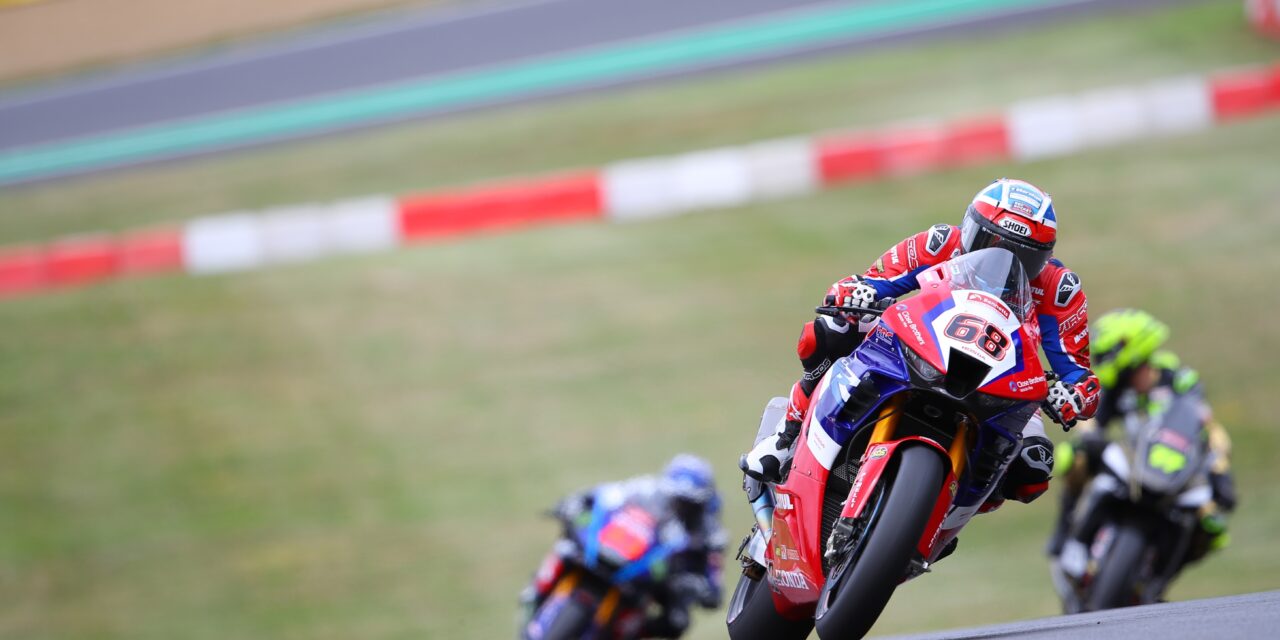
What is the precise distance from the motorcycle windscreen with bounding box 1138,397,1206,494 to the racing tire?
2.76m

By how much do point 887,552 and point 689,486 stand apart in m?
3.13

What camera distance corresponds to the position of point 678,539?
7.90 meters

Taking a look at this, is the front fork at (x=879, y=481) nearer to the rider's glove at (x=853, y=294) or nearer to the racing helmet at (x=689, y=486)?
the rider's glove at (x=853, y=294)

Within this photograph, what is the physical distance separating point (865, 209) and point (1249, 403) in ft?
15.4

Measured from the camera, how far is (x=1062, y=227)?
1480 cm

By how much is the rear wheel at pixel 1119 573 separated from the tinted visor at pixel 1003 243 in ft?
9.62

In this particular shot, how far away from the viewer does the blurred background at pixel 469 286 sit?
36.0ft

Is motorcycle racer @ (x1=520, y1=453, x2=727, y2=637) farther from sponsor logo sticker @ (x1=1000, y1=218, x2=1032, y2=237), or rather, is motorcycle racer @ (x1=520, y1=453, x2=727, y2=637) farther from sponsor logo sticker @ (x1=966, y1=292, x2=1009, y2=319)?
sponsor logo sticker @ (x1=966, y1=292, x2=1009, y2=319)

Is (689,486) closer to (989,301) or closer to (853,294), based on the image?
(853,294)

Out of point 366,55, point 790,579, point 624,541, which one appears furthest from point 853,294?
point 366,55

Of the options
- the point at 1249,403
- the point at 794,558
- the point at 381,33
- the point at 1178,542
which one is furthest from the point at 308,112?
the point at 794,558

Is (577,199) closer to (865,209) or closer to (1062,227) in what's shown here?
(865,209)

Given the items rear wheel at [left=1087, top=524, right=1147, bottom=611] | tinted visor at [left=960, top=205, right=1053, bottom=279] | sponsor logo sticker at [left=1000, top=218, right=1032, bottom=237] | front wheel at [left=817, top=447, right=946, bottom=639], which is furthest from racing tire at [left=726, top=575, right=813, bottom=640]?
rear wheel at [left=1087, top=524, right=1147, bottom=611]

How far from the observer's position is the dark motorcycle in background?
8.01 metres
